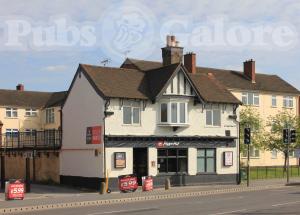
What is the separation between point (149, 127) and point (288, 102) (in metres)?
35.7

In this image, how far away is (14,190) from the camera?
3042cm

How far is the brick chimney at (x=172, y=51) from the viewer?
44934mm

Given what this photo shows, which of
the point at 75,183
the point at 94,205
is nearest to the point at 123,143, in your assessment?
the point at 75,183

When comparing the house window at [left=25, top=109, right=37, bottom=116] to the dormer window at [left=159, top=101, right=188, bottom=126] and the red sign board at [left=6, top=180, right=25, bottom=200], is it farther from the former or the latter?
the red sign board at [left=6, top=180, right=25, bottom=200]

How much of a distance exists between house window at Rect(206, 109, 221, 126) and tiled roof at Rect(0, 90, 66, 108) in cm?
3103

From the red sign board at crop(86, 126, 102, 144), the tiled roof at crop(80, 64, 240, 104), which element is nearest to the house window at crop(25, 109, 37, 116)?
the tiled roof at crop(80, 64, 240, 104)

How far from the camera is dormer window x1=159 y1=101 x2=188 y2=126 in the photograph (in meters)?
39.8

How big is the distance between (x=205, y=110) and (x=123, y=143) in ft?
24.7

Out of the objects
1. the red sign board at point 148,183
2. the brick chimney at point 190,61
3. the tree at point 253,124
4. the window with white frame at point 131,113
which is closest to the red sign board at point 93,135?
the window with white frame at point 131,113

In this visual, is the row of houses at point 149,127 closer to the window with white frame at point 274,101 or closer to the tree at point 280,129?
the tree at point 280,129

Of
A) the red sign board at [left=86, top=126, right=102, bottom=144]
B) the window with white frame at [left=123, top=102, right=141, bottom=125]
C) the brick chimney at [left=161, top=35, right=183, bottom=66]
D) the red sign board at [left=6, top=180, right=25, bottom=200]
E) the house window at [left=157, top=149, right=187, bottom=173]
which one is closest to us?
the red sign board at [left=6, top=180, right=25, bottom=200]

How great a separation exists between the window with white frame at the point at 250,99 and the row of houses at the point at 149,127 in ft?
65.6

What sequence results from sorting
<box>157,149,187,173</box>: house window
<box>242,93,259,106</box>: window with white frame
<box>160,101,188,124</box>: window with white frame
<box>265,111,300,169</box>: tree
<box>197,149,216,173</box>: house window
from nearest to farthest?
<box>160,101,188,124</box>: window with white frame < <box>157,149,187,173</box>: house window < <box>197,149,216,173</box>: house window < <box>265,111,300,169</box>: tree < <box>242,93,259,106</box>: window with white frame

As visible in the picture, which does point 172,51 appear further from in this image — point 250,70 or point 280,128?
point 250,70
